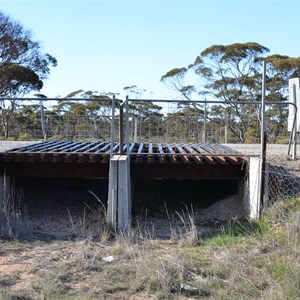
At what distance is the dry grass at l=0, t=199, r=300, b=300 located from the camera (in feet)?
12.7

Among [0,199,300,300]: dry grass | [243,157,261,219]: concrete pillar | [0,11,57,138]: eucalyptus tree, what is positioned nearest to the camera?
[0,199,300,300]: dry grass

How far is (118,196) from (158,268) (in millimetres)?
3000

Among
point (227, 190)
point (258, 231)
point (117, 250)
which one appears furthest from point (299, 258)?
point (227, 190)

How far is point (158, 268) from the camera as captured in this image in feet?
14.0

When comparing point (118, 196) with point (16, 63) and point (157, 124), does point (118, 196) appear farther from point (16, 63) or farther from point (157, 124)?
point (16, 63)

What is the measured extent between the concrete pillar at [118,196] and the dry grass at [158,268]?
4.09ft

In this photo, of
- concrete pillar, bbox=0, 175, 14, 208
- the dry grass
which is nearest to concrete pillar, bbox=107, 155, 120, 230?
the dry grass

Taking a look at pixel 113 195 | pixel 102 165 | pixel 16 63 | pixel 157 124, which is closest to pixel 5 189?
pixel 102 165

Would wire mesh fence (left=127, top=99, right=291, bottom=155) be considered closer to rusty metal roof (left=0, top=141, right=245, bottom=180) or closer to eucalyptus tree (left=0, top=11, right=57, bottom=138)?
rusty metal roof (left=0, top=141, right=245, bottom=180)

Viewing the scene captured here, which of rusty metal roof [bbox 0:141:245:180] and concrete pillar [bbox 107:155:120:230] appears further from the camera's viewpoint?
rusty metal roof [bbox 0:141:245:180]

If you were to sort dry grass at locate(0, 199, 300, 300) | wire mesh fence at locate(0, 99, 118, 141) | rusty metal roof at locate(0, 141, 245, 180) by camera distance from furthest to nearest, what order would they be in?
wire mesh fence at locate(0, 99, 118, 141)
rusty metal roof at locate(0, 141, 245, 180)
dry grass at locate(0, 199, 300, 300)

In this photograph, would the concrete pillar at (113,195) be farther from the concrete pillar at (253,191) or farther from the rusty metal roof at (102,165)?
the concrete pillar at (253,191)

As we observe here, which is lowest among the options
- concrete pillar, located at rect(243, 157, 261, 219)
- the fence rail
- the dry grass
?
the dry grass

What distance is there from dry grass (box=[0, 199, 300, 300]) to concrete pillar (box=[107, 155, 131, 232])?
4.09 feet
